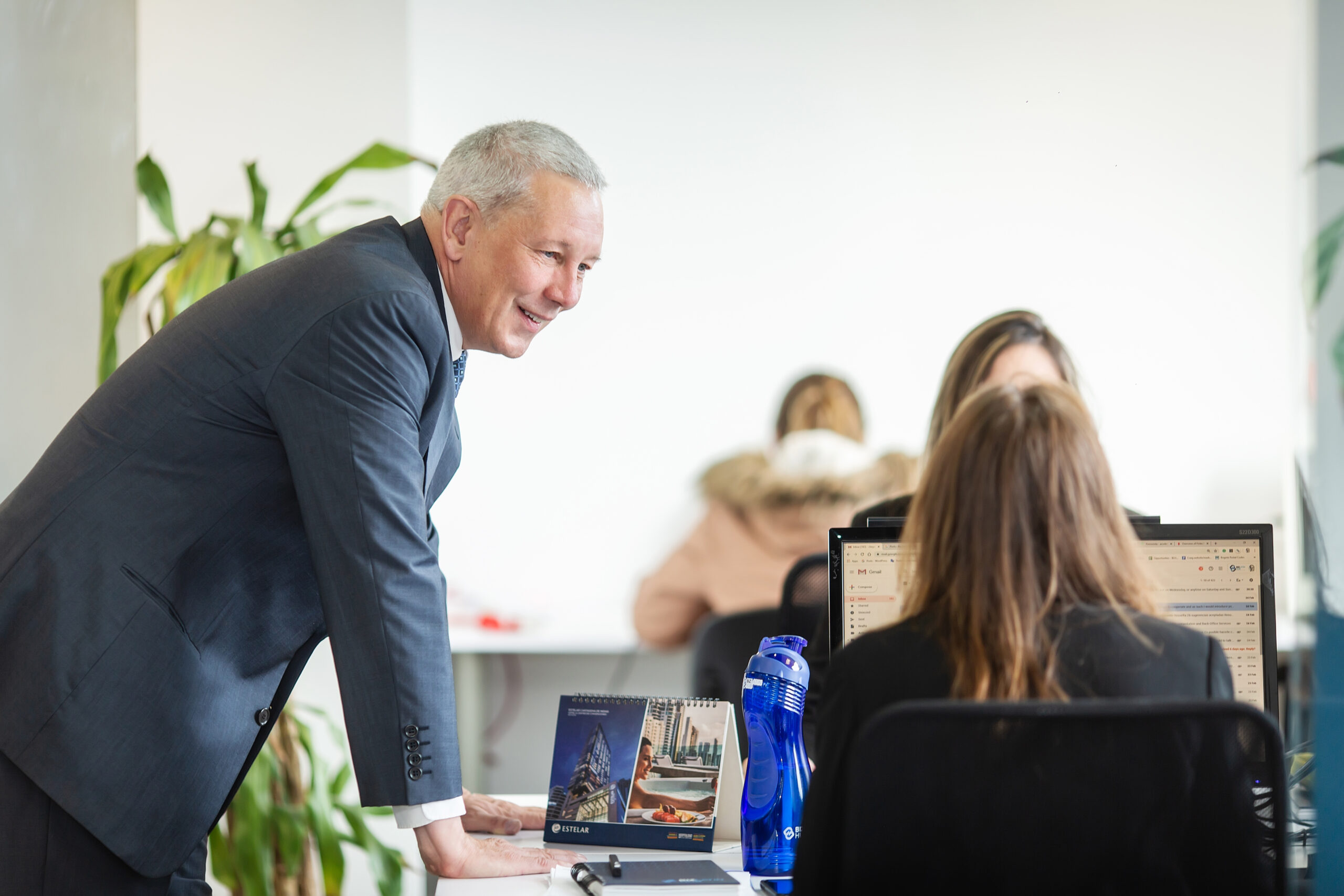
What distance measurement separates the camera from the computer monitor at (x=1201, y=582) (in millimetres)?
1352

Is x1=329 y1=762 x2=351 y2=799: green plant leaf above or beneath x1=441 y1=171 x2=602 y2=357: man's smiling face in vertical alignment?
beneath

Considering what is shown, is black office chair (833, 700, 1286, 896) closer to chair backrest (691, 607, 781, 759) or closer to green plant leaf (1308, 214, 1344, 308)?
green plant leaf (1308, 214, 1344, 308)

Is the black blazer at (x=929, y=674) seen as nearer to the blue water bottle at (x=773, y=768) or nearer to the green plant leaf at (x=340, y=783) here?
the blue water bottle at (x=773, y=768)

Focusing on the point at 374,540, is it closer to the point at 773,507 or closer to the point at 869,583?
the point at 869,583

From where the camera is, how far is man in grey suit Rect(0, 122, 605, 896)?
1.09m

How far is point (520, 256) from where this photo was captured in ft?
4.37

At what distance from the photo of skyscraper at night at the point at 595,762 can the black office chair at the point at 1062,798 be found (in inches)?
21.5

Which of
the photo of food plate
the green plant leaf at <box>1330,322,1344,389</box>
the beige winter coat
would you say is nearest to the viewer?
the green plant leaf at <box>1330,322,1344,389</box>

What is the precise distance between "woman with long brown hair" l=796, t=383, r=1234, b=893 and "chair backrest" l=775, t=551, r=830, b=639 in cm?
111

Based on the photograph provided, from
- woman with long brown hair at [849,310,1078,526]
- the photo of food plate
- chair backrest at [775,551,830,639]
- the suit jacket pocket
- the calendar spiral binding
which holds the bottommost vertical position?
the photo of food plate

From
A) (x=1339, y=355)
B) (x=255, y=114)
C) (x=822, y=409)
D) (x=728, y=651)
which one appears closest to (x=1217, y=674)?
(x=1339, y=355)

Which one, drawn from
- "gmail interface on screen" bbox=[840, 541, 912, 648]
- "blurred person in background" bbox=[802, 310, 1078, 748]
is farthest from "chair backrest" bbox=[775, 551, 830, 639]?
"gmail interface on screen" bbox=[840, 541, 912, 648]

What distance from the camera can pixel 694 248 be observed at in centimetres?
366

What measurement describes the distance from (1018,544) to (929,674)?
14cm
